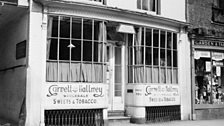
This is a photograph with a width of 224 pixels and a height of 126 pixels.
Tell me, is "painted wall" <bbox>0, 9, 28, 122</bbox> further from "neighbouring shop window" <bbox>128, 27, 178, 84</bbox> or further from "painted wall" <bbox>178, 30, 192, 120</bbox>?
"painted wall" <bbox>178, 30, 192, 120</bbox>

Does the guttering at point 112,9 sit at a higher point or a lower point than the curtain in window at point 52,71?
higher

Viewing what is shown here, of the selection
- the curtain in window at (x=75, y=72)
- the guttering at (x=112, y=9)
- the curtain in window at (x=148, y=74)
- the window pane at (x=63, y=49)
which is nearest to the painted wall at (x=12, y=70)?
the guttering at (x=112, y=9)

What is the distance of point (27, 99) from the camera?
10.4 meters

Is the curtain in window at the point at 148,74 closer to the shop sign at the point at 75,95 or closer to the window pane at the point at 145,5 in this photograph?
the shop sign at the point at 75,95

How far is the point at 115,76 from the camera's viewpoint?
13016 mm

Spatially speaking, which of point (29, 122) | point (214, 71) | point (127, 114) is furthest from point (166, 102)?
A: point (29, 122)

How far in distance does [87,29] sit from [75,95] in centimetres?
245

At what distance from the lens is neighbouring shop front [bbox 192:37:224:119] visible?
14617 millimetres

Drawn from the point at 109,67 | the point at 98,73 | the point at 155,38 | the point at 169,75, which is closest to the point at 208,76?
the point at 169,75

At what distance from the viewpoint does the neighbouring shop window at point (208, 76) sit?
1484 centimetres

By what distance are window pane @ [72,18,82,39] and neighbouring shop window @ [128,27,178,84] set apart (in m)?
2.56

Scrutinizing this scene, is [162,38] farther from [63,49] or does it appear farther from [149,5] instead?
[63,49]

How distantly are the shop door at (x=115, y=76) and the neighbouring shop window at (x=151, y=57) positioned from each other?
0.37 metres

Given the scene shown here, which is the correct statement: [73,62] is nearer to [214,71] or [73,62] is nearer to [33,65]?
[33,65]
